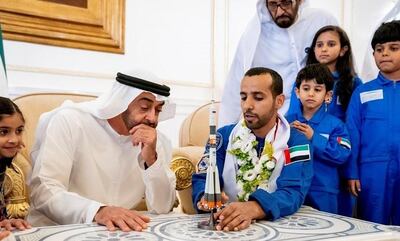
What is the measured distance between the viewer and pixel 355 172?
97.2 inches

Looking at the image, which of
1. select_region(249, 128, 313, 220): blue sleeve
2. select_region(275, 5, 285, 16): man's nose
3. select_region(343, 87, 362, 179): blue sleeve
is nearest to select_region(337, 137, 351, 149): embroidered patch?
select_region(343, 87, 362, 179): blue sleeve

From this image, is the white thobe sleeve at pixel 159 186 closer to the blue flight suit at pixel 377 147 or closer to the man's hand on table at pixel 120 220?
the man's hand on table at pixel 120 220

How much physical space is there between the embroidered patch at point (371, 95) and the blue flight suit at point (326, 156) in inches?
→ 8.9

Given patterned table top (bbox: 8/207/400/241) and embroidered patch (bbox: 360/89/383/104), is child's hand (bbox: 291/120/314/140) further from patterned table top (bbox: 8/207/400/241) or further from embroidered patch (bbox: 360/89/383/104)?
patterned table top (bbox: 8/207/400/241)

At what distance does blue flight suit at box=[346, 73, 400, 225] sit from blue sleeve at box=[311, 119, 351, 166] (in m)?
0.15

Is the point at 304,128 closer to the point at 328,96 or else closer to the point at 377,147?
the point at 328,96

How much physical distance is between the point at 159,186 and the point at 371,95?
132 centimetres

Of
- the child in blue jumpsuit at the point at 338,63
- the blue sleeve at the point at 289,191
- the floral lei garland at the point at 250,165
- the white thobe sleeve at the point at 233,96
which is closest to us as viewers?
the blue sleeve at the point at 289,191

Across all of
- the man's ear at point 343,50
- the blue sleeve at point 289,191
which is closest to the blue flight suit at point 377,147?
the man's ear at point 343,50

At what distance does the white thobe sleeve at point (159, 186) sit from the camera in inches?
80.4

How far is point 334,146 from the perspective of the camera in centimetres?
233

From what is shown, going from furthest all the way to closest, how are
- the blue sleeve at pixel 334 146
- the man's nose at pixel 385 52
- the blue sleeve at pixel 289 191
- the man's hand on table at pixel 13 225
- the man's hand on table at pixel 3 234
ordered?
1. the man's nose at pixel 385 52
2. the blue sleeve at pixel 334 146
3. the blue sleeve at pixel 289 191
4. the man's hand on table at pixel 13 225
5. the man's hand on table at pixel 3 234

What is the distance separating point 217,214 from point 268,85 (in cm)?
71

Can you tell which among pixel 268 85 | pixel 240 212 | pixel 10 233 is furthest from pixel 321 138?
pixel 10 233
